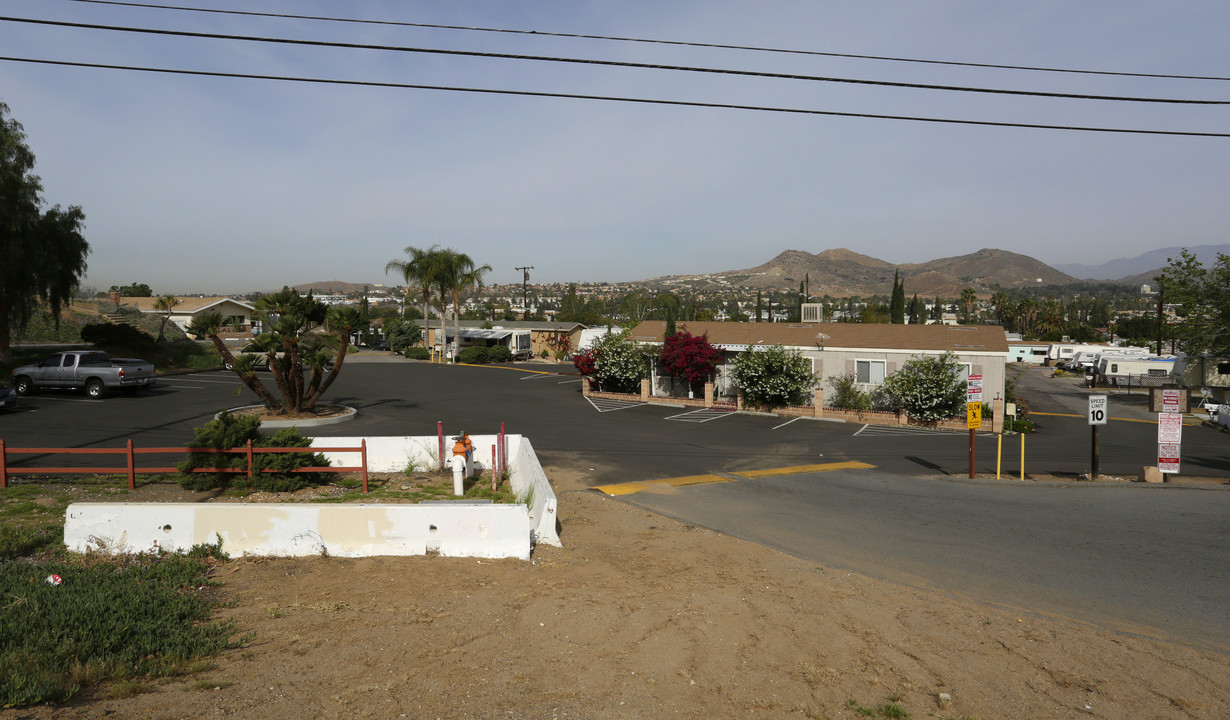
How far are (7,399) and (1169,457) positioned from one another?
3418 centimetres

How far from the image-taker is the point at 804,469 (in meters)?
17.8

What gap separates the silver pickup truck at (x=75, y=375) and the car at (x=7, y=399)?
3.49 meters

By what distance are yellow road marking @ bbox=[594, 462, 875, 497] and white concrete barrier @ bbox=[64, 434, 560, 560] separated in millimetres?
5291

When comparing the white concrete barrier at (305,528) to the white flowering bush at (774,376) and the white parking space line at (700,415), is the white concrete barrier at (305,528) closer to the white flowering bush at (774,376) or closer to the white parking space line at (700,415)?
the white parking space line at (700,415)

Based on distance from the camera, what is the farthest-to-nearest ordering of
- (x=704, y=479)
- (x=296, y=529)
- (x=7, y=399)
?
(x=7, y=399), (x=704, y=479), (x=296, y=529)

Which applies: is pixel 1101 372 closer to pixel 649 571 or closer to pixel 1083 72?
pixel 1083 72

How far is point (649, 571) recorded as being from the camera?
30.3ft

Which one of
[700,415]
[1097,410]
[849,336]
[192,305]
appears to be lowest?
[700,415]

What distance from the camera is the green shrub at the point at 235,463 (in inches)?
504

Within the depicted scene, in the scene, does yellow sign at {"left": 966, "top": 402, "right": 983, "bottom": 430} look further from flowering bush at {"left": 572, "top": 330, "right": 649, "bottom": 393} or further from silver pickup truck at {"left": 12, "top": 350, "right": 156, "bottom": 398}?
silver pickup truck at {"left": 12, "top": 350, "right": 156, "bottom": 398}

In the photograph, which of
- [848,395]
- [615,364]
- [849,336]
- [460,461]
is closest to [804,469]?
[460,461]

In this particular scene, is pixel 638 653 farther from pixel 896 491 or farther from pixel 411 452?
pixel 896 491

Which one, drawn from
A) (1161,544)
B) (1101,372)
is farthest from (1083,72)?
(1101,372)

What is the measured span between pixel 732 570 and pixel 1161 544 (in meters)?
7.22
